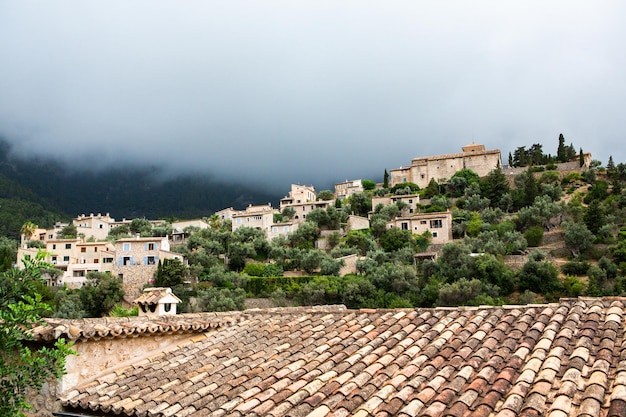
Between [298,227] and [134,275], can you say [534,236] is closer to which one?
[298,227]

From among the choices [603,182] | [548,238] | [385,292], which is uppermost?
[603,182]

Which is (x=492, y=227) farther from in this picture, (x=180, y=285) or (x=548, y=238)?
(x=180, y=285)

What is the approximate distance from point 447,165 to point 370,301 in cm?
4781

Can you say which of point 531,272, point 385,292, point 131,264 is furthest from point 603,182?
point 131,264

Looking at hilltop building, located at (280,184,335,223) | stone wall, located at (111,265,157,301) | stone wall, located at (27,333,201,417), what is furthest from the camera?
hilltop building, located at (280,184,335,223)

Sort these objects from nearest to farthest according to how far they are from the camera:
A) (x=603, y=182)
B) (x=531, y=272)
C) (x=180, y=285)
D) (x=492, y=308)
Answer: (x=492, y=308) < (x=531, y=272) < (x=180, y=285) < (x=603, y=182)

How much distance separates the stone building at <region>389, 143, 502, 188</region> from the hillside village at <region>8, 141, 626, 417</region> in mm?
344

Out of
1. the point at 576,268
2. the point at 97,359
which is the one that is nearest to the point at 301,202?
the point at 576,268

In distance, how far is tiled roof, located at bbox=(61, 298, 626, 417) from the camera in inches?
187

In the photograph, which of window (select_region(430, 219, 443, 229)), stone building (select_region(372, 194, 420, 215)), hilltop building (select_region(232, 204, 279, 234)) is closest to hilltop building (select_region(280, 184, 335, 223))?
hilltop building (select_region(232, 204, 279, 234))

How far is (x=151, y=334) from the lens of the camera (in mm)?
8047

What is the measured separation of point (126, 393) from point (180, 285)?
51.3m

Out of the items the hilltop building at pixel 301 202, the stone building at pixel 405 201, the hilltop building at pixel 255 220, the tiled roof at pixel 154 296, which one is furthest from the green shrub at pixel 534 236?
the tiled roof at pixel 154 296

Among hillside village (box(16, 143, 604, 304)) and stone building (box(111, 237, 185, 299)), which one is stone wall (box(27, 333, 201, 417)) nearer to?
hillside village (box(16, 143, 604, 304))
